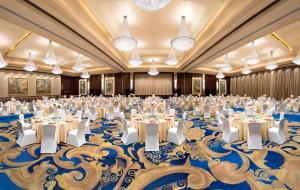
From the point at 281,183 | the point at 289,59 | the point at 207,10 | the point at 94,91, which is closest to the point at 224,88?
the point at 289,59

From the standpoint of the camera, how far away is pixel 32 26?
5832 millimetres

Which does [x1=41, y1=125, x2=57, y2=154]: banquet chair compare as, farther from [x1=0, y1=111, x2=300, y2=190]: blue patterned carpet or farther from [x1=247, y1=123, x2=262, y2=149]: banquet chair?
[x1=247, y1=123, x2=262, y2=149]: banquet chair

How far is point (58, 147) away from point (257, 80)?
779 inches

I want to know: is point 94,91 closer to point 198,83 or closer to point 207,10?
point 198,83

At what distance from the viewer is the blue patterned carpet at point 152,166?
3162mm

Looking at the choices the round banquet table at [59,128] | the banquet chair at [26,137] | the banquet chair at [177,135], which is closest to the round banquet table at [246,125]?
the banquet chair at [177,135]

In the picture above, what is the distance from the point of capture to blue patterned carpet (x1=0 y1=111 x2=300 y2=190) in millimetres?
3162

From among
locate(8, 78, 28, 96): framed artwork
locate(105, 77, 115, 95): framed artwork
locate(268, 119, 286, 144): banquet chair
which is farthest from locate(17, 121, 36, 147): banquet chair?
locate(105, 77, 115, 95): framed artwork

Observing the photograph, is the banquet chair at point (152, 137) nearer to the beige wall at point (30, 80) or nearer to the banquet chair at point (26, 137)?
the banquet chair at point (26, 137)

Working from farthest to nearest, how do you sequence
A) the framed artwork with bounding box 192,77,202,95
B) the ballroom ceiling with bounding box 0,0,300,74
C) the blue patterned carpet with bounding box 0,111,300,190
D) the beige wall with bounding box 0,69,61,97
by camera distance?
the framed artwork with bounding box 192,77,202,95 → the beige wall with bounding box 0,69,61,97 → the ballroom ceiling with bounding box 0,0,300,74 → the blue patterned carpet with bounding box 0,111,300,190

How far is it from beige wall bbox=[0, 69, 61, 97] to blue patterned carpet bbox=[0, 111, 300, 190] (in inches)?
531

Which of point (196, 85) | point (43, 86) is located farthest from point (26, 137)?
point (196, 85)

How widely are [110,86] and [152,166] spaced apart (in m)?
18.5

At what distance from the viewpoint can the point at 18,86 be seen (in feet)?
54.4
